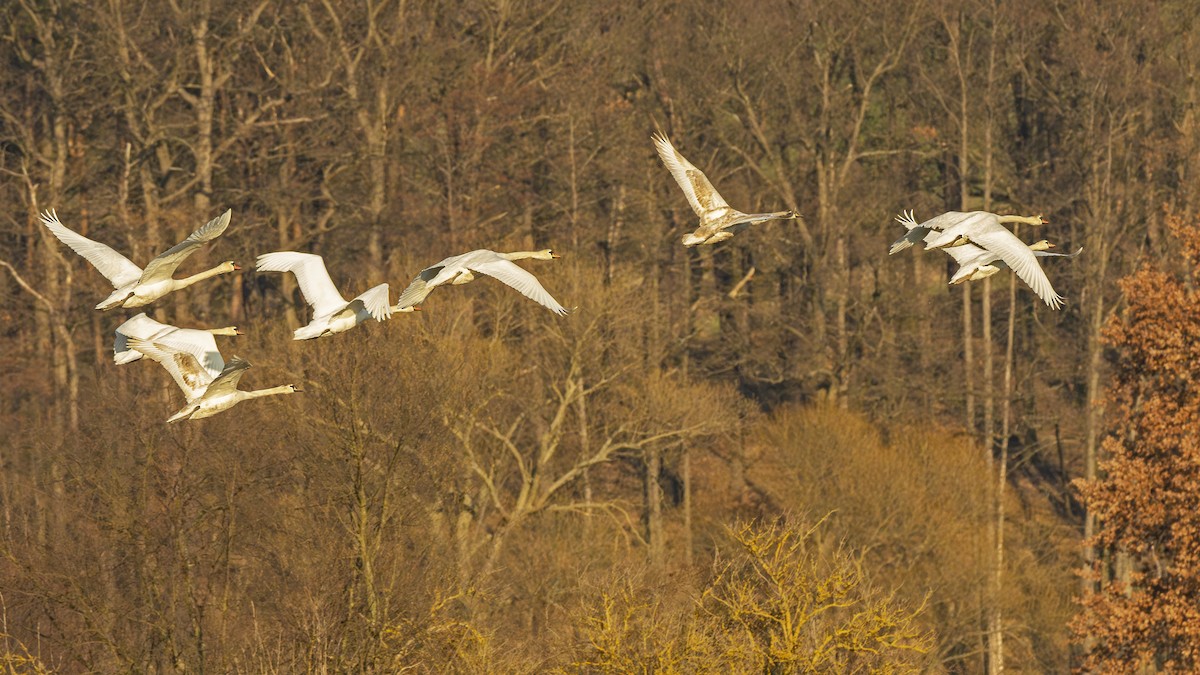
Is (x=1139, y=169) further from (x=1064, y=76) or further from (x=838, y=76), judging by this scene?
Answer: (x=838, y=76)

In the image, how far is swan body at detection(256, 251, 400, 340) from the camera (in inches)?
842

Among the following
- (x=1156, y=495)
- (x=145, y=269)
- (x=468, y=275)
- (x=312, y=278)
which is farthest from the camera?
(x=1156, y=495)

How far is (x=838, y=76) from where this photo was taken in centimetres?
5788

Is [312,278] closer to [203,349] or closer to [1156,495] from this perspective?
[203,349]

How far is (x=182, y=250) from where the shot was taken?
21.1 meters

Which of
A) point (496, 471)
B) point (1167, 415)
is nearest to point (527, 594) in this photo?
point (496, 471)

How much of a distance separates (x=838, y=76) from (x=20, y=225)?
78.4 feet

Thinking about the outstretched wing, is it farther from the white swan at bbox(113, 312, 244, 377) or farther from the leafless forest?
the white swan at bbox(113, 312, 244, 377)

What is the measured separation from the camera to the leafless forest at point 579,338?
31.8m

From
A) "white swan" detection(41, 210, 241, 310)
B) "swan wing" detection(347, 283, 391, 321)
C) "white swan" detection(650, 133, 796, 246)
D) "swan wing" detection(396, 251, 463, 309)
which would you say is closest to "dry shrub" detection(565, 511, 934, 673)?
"white swan" detection(650, 133, 796, 246)

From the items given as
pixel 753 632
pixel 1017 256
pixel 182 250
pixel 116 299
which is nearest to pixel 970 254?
pixel 1017 256

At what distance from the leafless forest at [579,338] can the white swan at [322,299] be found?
23.1ft

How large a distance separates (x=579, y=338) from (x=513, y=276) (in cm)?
1902

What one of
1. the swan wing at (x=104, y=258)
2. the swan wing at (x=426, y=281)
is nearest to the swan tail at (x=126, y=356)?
the swan wing at (x=104, y=258)
